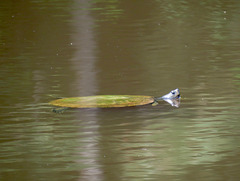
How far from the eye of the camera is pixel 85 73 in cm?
736

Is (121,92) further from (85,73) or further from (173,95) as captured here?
(85,73)

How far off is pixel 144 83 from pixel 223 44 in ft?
8.25

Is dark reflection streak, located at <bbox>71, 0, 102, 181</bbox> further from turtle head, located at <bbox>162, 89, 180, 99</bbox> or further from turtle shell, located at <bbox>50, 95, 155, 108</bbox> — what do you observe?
turtle head, located at <bbox>162, 89, 180, 99</bbox>

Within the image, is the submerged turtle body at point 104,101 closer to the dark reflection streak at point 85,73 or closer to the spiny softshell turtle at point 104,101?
the spiny softshell turtle at point 104,101

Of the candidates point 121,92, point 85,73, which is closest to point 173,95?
point 121,92

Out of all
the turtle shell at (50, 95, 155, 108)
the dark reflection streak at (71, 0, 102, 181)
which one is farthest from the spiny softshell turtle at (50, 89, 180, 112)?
the dark reflection streak at (71, 0, 102, 181)

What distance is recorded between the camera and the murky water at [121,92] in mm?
4223

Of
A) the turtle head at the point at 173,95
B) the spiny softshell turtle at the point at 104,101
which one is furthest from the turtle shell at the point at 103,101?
the turtle head at the point at 173,95

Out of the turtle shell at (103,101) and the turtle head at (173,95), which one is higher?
the turtle shell at (103,101)

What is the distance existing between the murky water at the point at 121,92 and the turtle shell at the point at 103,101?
0.10 m

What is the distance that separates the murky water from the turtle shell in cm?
10

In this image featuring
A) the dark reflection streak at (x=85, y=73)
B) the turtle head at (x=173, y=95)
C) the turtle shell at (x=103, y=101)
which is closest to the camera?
the dark reflection streak at (x=85, y=73)

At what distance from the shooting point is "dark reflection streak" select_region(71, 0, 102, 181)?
4203 mm

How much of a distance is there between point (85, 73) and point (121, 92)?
3.66 ft
